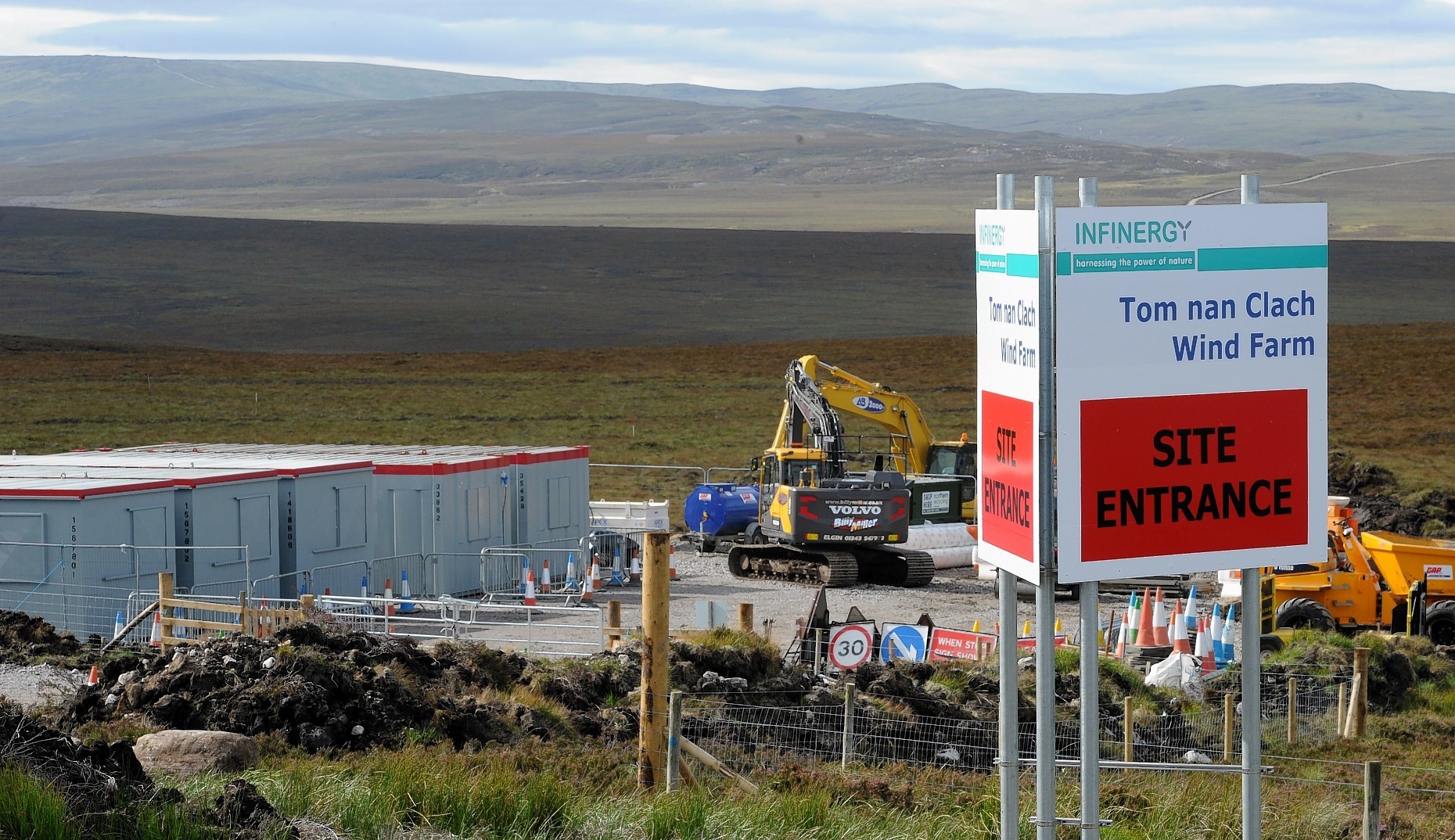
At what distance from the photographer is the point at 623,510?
34.9m

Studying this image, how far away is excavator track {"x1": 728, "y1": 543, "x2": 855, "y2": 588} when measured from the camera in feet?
96.8

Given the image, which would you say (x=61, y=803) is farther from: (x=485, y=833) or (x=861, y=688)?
(x=861, y=688)

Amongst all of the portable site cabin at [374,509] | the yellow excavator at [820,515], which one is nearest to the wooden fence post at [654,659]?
the portable site cabin at [374,509]

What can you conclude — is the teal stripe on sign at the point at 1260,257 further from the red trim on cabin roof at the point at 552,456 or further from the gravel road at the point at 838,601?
the red trim on cabin roof at the point at 552,456

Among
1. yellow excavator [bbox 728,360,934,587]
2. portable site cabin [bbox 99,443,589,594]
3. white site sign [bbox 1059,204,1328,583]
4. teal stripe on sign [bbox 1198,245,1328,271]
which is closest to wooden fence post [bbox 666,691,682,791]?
white site sign [bbox 1059,204,1328,583]

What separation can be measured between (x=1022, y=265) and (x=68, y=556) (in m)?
18.2

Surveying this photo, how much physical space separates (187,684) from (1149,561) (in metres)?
9.46

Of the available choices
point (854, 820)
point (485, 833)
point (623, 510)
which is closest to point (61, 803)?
point (485, 833)

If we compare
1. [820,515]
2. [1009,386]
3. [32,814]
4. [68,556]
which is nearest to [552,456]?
[820,515]

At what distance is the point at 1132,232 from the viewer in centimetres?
703

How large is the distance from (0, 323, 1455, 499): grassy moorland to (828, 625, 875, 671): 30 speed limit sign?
2672 centimetres

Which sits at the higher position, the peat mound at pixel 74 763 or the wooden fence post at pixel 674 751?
the peat mound at pixel 74 763

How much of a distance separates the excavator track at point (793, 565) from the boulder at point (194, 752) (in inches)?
732

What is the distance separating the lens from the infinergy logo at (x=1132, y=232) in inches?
274
